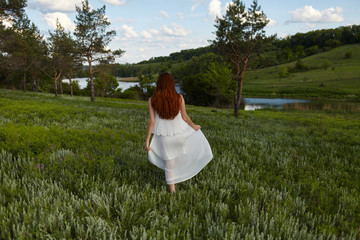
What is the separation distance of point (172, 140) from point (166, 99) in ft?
2.58

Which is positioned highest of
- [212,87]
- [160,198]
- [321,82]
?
[321,82]

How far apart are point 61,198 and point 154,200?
55.9 inches

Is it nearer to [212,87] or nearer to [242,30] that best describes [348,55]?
[212,87]

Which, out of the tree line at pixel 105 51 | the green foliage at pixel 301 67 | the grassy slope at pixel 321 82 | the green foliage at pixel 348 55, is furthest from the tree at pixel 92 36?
the green foliage at pixel 348 55

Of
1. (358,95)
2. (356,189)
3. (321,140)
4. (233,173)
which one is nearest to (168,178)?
(233,173)

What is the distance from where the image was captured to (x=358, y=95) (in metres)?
69.7

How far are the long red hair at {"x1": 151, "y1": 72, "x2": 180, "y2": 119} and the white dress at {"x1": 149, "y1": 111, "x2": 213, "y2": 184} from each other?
0.14m

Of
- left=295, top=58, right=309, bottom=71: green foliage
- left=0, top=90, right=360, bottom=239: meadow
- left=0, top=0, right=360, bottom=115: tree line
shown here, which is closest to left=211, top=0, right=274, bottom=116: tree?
left=0, top=0, right=360, bottom=115: tree line

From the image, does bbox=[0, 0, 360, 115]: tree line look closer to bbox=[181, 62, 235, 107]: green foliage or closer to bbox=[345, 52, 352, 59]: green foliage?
bbox=[181, 62, 235, 107]: green foliage

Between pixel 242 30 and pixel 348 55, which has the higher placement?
pixel 348 55

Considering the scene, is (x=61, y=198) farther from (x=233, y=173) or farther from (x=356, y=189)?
(x=356, y=189)

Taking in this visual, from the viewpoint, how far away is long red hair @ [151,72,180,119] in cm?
383

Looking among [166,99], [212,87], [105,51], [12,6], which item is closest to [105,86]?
[212,87]

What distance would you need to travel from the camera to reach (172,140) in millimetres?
3859
